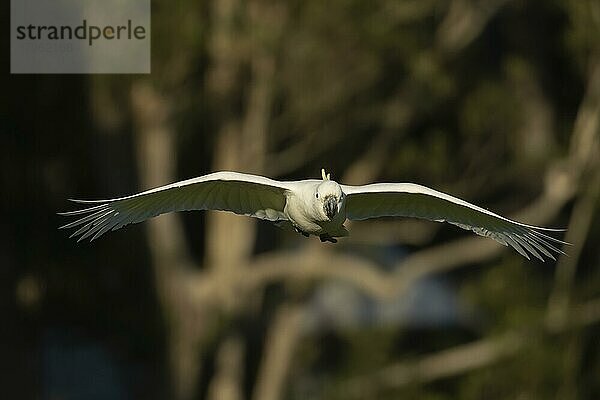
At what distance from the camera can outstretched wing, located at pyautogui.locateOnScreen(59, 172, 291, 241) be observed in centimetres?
Answer: 248

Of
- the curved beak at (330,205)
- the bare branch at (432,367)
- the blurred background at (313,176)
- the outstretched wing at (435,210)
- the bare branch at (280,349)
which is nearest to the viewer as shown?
the curved beak at (330,205)

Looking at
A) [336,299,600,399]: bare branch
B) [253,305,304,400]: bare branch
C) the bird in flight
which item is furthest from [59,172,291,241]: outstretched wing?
[253,305,304,400]: bare branch

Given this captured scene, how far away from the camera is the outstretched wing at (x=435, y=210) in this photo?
2.58 meters

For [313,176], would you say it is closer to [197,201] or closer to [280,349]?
[280,349]

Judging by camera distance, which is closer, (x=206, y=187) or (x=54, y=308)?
(x=206, y=187)

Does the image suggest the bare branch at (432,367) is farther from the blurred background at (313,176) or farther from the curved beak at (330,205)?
the curved beak at (330,205)

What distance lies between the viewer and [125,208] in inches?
99.9

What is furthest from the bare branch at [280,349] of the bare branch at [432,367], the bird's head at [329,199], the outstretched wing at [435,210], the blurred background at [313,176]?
the bird's head at [329,199]

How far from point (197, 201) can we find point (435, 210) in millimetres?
512

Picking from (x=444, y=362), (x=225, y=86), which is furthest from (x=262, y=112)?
(x=444, y=362)

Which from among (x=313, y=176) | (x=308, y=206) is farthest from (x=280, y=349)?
(x=308, y=206)

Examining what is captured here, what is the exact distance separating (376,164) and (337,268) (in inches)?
19.4

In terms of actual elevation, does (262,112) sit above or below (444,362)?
above

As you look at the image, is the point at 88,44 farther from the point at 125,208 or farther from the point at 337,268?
the point at 125,208
